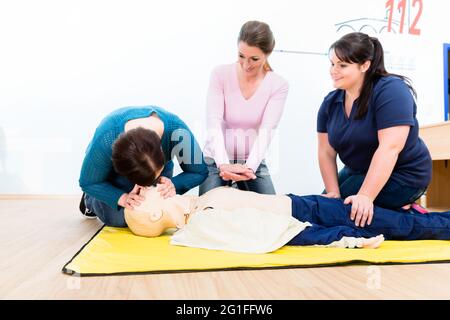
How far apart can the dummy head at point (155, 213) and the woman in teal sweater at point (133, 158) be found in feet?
0.08

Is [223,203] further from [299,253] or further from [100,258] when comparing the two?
[100,258]

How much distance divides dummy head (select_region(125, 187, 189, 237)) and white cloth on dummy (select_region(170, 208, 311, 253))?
108 mm

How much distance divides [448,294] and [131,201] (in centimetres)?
99

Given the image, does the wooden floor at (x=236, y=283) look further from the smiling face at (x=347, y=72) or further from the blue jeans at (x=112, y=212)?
the smiling face at (x=347, y=72)

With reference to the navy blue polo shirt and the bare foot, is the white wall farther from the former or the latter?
the bare foot

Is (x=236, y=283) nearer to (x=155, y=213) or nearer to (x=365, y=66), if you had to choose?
(x=155, y=213)

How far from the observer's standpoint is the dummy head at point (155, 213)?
1.49 m

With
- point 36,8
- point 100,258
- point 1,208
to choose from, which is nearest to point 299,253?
point 100,258

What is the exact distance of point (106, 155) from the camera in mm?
1506

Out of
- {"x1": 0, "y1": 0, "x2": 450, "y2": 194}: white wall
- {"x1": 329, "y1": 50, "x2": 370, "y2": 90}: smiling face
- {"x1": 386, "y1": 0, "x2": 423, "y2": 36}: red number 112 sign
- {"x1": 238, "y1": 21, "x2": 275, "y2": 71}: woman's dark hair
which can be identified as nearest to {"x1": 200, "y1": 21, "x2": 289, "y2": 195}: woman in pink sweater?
{"x1": 238, "y1": 21, "x2": 275, "y2": 71}: woman's dark hair

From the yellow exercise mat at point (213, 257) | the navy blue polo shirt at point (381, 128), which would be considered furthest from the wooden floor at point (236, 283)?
the navy blue polo shirt at point (381, 128)

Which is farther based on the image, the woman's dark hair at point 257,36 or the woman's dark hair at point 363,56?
the woman's dark hair at point 257,36

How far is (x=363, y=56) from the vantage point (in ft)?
5.01
